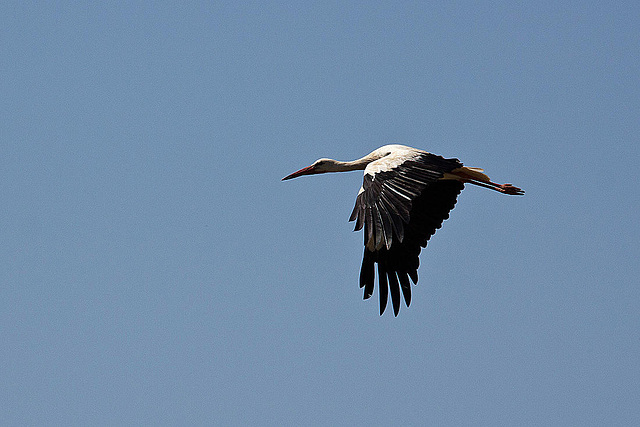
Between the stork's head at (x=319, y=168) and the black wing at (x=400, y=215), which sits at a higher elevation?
the stork's head at (x=319, y=168)

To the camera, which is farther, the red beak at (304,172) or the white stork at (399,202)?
the red beak at (304,172)

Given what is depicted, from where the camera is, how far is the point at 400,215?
16.6 meters

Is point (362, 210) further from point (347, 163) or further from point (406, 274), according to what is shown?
point (347, 163)

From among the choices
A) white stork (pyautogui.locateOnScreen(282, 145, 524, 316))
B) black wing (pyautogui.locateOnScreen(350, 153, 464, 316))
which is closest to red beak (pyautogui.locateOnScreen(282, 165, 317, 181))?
white stork (pyautogui.locateOnScreen(282, 145, 524, 316))

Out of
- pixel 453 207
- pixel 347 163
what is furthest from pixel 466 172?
pixel 347 163

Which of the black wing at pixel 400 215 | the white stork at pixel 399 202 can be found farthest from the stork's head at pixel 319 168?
the black wing at pixel 400 215

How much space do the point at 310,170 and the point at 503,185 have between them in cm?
358

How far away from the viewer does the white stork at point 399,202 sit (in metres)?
16.7

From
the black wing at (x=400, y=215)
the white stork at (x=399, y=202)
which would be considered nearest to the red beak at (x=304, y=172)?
the white stork at (x=399, y=202)

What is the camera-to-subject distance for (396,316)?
1827 centimetres

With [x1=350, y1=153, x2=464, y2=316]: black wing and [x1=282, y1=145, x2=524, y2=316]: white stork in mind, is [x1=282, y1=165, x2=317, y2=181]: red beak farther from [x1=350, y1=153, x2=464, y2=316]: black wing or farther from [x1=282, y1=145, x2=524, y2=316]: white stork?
[x1=350, y1=153, x2=464, y2=316]: black wing

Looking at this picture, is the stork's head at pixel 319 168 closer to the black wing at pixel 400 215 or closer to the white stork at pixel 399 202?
the white stork at pixel 399 202

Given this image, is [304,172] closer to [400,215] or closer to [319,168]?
[319,168]

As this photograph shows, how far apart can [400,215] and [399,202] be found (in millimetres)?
276
